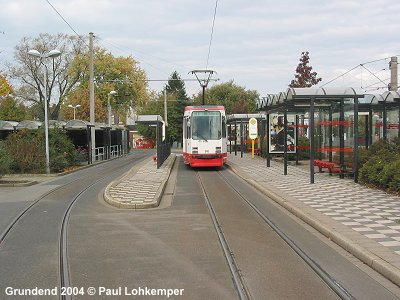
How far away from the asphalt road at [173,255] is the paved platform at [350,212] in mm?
233

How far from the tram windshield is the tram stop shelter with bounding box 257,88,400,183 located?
245 cm

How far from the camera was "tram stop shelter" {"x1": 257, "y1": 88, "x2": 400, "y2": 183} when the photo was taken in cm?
1872

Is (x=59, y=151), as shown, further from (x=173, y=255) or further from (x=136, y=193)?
(x=173, y=255)

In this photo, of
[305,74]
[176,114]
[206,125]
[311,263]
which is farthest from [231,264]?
[176,114]

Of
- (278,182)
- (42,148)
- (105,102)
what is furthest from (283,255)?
(105,102)

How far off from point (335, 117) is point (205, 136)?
25.0 feet

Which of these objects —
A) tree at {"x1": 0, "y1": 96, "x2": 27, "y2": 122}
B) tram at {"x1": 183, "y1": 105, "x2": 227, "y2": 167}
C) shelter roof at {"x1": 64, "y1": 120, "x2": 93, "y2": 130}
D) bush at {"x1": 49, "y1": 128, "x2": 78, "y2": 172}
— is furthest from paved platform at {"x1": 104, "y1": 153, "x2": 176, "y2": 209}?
tree at {"x1": 0, "y1": 96, "x2": 27, "y2": 122}

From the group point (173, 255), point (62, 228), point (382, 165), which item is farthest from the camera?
point (382, 165)

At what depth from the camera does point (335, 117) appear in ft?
70.3

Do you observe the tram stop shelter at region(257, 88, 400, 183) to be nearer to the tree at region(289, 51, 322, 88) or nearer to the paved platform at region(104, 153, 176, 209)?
the paved platform at region(104, 153, 176, 209)

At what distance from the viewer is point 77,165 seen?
111 ft

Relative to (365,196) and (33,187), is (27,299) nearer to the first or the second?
(365,196)

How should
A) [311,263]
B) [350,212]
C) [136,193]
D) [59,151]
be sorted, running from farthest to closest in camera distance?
1. [59,151]
2. [136,193]
3. [350,212]
4. [311,263]

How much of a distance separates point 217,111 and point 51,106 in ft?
178
